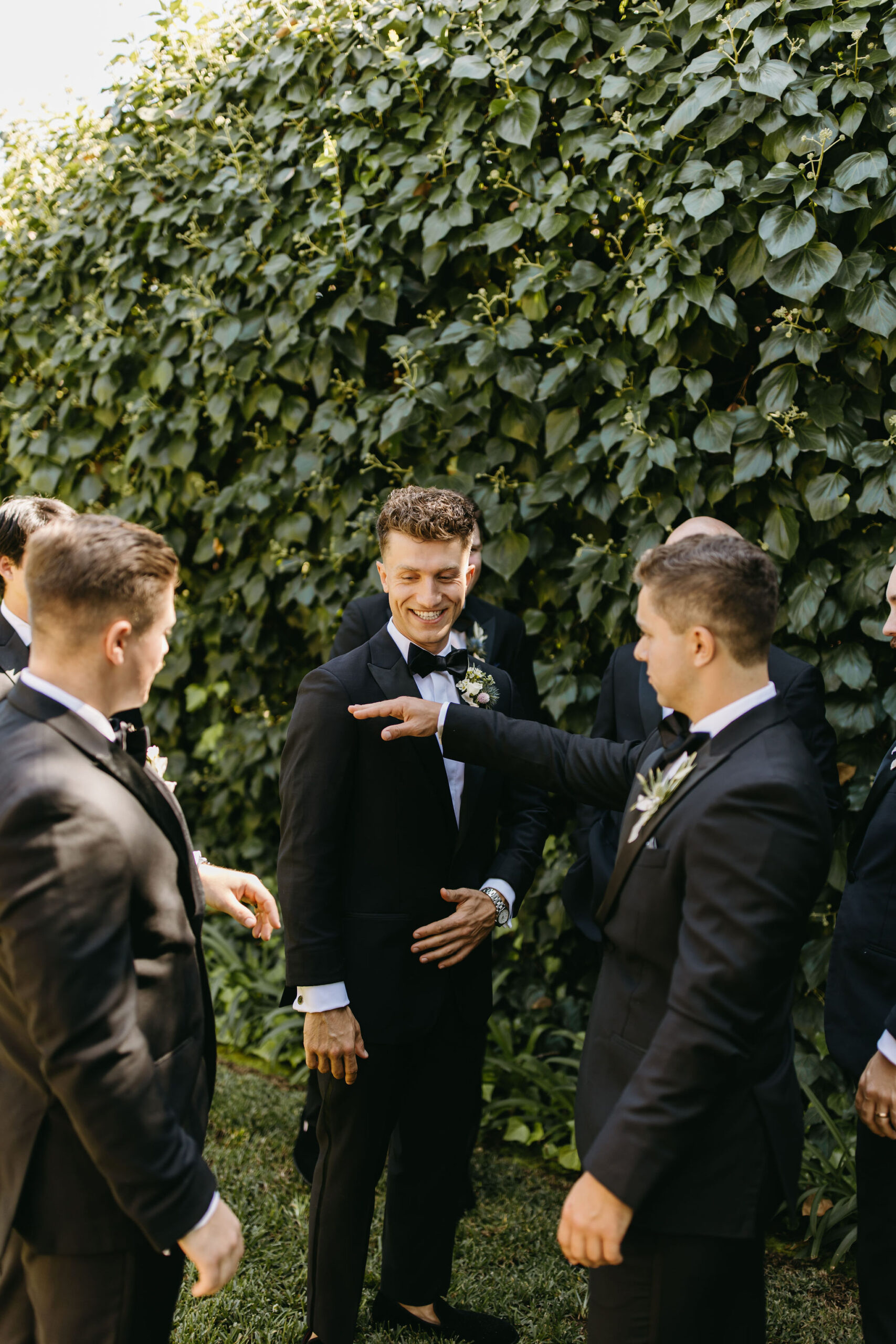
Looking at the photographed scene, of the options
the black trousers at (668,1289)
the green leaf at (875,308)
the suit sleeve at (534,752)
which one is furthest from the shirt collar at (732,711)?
the green leaf at (875,308)

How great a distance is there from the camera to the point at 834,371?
333cm

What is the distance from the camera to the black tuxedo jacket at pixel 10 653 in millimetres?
3080

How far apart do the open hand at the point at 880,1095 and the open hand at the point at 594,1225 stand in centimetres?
87

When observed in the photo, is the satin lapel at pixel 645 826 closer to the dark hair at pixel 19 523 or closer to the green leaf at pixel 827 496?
the green leaf at pixel 827 496

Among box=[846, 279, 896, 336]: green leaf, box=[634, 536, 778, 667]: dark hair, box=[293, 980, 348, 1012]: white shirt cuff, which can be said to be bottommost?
box=[293, 980, 348, 1012]: white shirt cuff

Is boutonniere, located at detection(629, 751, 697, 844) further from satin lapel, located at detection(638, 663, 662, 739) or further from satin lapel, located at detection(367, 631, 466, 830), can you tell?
satin lapel, located at detection(638, 663, 662, 739)

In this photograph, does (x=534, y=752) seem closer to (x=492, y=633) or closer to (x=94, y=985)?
(x=492, y=633)

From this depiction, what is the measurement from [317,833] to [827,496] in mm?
1955

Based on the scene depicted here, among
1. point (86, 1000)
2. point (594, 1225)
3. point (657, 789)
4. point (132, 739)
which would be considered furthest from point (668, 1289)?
point (132, 739)

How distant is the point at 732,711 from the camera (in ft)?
6.38

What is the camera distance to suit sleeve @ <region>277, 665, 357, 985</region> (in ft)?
8.70

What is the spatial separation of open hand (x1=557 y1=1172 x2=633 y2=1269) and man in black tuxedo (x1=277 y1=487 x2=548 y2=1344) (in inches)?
38.9

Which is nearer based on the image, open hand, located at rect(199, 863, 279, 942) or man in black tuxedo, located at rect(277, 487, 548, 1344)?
open hand, located at rect(199, 863, 279, 942)

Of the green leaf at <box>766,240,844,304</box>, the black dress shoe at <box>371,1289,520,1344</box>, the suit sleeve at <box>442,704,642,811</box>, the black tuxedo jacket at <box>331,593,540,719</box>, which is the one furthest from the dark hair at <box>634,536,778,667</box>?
the black dress shoe at <box>371,1289,520,1344</box>
